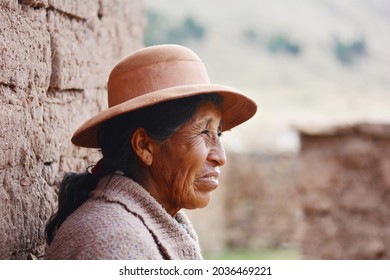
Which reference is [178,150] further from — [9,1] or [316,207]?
[316,207]

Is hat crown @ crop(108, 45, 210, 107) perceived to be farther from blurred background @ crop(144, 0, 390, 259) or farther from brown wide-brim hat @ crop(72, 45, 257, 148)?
blurred background @ crop(144, 0, 390, 259)

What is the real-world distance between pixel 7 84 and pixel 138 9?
1756mm

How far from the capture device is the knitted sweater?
248 centimetres

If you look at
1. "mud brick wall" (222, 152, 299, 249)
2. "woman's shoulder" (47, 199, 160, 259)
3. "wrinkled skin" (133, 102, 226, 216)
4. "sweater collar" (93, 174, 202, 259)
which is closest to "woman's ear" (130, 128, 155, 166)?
"wrinkled skin" (133, 102, 226, 216)

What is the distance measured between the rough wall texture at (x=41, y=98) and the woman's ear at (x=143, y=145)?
0.46m

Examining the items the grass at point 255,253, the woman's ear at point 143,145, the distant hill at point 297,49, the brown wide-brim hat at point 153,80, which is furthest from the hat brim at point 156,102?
the distant hill at point 297,49

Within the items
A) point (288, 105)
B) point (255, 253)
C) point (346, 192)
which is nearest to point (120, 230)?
point (346, 192)

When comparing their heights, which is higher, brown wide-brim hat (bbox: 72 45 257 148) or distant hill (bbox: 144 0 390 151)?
distant hill (bbox: 144 0 390 151)

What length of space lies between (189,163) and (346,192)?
5066mm

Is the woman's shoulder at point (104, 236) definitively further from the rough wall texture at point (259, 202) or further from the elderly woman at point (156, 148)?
the rough wall texture at point (259, 202)

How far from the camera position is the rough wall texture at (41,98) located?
283 cm

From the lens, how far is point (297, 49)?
44406mm

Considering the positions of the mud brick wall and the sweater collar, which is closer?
the sweater collar
